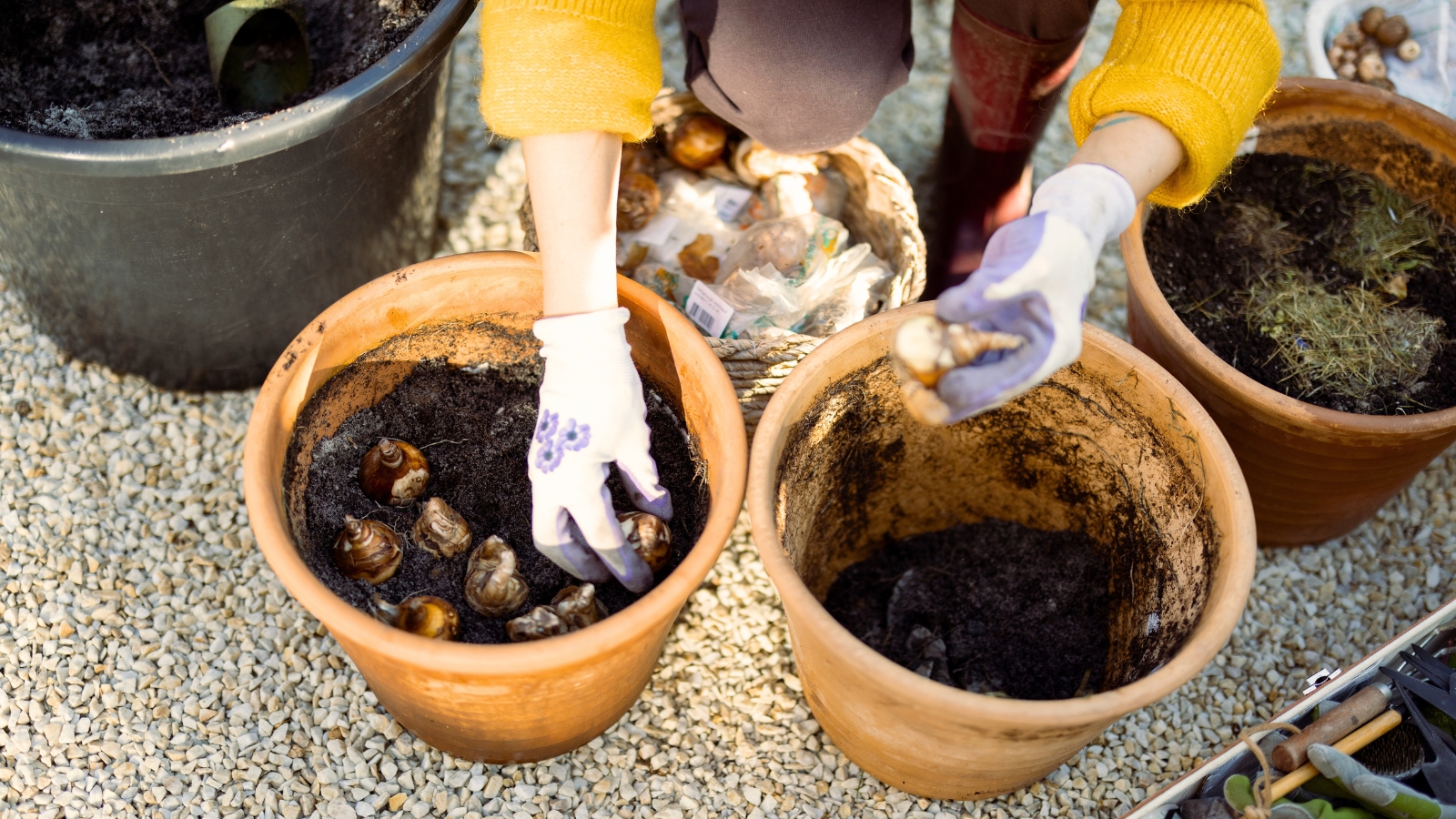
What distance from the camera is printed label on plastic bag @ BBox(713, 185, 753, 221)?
6.51 ft

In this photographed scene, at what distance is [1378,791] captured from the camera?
1.30 m

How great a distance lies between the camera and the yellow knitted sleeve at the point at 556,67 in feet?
4.16

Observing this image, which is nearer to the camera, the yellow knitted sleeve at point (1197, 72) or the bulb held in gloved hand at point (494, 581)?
the yellow knitted sleeve at point (1197, 72)

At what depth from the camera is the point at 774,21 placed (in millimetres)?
1602

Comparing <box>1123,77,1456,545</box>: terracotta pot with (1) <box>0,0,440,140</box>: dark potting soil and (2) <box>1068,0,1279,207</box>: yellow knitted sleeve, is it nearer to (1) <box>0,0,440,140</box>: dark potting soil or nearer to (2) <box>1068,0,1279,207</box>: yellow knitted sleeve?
(2) <box>1068,0,1279,207</box>: yellow knitted sleeve

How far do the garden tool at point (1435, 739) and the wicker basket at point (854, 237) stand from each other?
34.2 inches

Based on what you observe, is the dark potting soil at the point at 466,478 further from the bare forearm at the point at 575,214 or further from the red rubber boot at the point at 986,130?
the red rubber boot at the point at 986,130

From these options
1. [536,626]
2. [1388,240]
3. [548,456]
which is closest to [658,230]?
[548,456]

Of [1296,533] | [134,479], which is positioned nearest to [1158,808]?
[1296,533]

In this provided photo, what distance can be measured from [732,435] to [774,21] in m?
0.65

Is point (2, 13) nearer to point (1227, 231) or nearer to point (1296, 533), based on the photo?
point (1227, 231)

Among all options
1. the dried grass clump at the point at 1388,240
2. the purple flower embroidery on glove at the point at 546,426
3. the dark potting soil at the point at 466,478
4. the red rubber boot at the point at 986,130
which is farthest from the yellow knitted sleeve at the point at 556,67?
the dried grass clump at the point at 1388,240

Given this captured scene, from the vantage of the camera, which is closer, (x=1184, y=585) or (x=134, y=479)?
(x=1184, y=585)

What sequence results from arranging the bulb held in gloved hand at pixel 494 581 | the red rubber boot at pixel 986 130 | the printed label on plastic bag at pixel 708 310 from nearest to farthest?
the bulb held in gloved hand at pixel 494 581 < the printed label on plastic bag at pixel 708 310 < the red rubber boot at pixel 986 130
